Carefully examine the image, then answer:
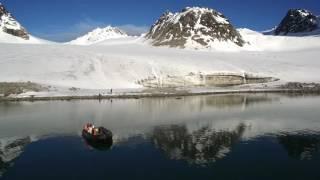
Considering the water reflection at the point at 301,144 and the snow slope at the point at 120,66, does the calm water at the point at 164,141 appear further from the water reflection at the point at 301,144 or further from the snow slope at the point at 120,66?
the snow slope at the point at 120,66

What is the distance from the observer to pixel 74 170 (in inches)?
1336

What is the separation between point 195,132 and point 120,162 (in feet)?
45.8

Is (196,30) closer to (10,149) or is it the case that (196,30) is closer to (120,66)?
(120,66)

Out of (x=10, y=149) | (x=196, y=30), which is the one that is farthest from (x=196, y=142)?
(x=196, y=30)

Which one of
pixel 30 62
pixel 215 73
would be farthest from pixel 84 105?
pixel 215 73

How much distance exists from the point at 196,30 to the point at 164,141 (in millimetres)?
114101

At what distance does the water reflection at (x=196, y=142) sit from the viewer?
37656 mm

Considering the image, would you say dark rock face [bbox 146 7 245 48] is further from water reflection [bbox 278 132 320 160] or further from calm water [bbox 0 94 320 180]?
water reflection [bbox 278 132 320 160]

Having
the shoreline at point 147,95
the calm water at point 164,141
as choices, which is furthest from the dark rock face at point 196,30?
the calm water at point 164,141

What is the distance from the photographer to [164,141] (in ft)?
143

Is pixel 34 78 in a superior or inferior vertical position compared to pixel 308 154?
superior

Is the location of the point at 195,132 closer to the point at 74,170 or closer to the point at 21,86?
the point at 74,170

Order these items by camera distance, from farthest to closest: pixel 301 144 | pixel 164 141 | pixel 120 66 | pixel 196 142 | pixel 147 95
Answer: pixel 120 66
pixel 147 95
pixel 164 141
pixel 196 142
pixel 301 144

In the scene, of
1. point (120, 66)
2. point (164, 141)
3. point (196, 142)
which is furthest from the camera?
point (120, 66)
